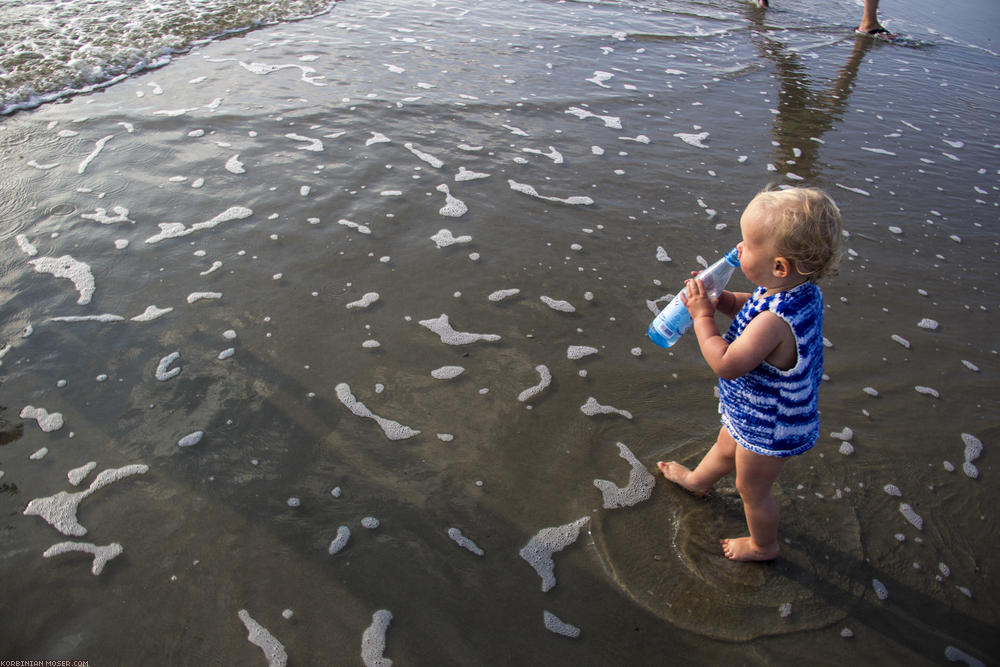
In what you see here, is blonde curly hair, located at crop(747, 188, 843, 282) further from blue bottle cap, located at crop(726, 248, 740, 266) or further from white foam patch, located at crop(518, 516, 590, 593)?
white foam patch, located at crop(518, 516, 590, 593)

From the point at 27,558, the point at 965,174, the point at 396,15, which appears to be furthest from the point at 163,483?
the point at 396,15

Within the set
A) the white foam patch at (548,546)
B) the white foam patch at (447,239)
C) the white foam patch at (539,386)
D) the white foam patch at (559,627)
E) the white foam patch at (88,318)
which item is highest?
the white foam patch at (88,318)

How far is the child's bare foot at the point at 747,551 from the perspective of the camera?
9.46 feet

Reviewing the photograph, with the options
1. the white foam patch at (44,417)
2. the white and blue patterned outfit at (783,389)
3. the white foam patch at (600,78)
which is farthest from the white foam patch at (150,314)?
the white foam patch at (600,78)

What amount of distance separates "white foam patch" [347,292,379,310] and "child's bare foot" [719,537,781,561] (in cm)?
292

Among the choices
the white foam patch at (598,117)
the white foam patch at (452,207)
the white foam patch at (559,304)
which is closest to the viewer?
the white foam patch at (559,304)

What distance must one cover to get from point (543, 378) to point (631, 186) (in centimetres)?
314

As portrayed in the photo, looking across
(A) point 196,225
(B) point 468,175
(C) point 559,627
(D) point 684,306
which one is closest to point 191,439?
(C) point 559,627

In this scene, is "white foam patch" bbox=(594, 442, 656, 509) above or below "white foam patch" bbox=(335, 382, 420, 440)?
below

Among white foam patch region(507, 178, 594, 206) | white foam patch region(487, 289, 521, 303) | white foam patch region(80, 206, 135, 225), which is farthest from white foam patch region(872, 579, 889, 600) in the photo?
white foam patch region(80, 206, 135, 225)

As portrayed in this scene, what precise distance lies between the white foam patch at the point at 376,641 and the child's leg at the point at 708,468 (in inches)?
65.7

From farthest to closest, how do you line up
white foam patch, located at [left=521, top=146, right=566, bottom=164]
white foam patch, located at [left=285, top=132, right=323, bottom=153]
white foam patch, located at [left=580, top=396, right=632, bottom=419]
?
white foam patch, located at [left=521, top=146, right=566, bottom=164] < white foam patch, located at [left=285, top=132, right=323, bottom=153] < white foam patch, located at [left=580, top=396, right=632, bottom=419]

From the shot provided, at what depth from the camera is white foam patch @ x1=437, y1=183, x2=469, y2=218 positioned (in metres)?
5.54

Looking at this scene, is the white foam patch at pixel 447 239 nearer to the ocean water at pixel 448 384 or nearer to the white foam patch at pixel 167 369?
the ocean water at pixel 448 384
